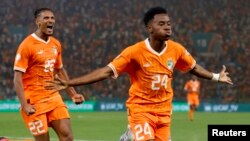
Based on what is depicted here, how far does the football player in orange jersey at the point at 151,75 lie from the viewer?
26.3ft

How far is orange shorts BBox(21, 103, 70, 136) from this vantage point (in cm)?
934

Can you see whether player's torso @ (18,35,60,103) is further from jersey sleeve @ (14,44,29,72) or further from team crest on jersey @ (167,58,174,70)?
team crest on jersey @ (167,58,174,70)

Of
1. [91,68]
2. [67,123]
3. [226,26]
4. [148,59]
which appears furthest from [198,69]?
[226,26]

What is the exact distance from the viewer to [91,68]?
4241 centimetres

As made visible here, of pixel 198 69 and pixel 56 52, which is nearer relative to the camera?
pixel 198 69

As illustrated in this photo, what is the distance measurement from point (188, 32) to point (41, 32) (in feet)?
117

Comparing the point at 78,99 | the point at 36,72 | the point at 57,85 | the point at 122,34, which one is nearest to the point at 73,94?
the point at 78,99

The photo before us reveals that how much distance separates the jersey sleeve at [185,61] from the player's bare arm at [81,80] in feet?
3.62

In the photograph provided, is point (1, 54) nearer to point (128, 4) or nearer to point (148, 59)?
point (128, 4)

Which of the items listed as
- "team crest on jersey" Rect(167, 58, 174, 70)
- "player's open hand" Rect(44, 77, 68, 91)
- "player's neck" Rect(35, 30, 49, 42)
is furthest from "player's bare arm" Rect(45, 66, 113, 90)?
"player's neck" Rect(35, 30, 49, 42)

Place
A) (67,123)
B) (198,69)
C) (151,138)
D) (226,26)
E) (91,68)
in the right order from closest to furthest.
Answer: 1. (151,138)
2. (198,69)
3. (67,123)
4. (91,68)
5. (226,26)

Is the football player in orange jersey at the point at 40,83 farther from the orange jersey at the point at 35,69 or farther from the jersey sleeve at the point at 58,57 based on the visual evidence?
the jersey sleeve at the point at 58,57

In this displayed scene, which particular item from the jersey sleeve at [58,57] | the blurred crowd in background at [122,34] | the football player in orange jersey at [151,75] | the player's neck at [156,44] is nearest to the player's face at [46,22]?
the jersey sleeve at [58,57]

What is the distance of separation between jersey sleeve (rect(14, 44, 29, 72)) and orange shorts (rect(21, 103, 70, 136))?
63cm
